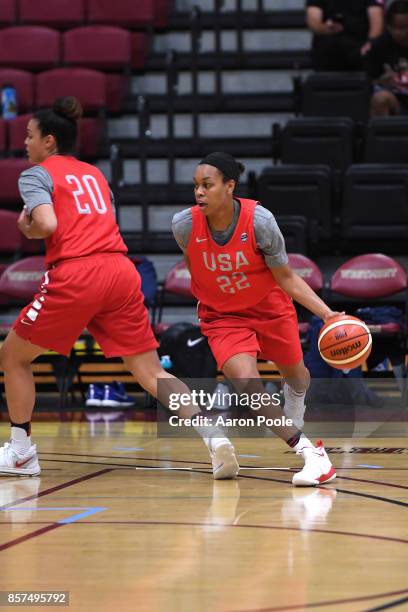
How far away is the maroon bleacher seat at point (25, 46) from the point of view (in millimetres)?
11820

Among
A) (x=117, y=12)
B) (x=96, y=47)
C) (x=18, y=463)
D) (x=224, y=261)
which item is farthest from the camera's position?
(x=117, y=12)

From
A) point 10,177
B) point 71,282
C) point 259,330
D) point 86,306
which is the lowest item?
point 10,177

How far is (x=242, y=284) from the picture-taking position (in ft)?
17.3

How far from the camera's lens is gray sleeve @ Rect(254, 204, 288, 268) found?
17.0 feet

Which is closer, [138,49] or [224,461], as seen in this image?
[224,461]

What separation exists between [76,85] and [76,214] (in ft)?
20.4

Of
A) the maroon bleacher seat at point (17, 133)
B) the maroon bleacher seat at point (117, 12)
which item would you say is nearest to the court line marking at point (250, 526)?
the maroon bleacher seat at point (17, 133)

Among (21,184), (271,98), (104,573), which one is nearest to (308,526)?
(104,573)

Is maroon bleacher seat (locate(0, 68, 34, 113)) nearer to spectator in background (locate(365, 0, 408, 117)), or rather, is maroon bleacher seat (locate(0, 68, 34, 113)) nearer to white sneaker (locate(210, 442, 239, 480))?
spectator in background (locate(365, 0, 408, 117))

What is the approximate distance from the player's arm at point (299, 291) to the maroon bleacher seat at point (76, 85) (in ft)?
20.8

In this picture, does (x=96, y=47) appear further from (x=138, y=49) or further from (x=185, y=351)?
(x=185, y=351)

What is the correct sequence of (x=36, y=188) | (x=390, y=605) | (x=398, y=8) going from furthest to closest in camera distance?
(x=398, y=8)
(x=36, y=188)
(x=390, y=605)

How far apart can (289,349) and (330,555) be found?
1.85 meters

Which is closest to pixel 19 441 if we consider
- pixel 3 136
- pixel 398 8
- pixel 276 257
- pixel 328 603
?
pixel 276 257
